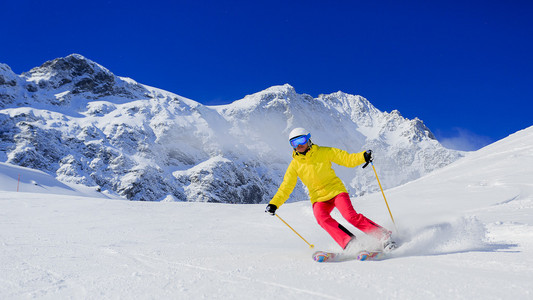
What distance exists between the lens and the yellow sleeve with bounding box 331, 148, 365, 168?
4.45 metres

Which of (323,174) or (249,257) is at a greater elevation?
(323,174)

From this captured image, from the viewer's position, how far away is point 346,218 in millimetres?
4465

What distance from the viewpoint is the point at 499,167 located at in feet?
38.4

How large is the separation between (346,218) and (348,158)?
80 cm

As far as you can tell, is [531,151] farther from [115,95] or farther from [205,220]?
[115,95]

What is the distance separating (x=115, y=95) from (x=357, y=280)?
207 meters

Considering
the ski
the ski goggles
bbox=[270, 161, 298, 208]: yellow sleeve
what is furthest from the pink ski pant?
the ski goggles

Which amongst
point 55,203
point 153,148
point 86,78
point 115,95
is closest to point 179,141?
point 153,148

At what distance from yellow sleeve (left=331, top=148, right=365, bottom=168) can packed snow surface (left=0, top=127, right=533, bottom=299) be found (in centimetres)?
107

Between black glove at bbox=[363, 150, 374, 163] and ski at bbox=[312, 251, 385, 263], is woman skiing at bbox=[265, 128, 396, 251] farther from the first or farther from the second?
ski at bbox=[312, 251, 385, 263]

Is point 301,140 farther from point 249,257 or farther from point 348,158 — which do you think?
point 249,257

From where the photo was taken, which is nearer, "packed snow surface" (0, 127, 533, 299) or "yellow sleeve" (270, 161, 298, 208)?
"packed snow surface" (0, 127, 533, 299)

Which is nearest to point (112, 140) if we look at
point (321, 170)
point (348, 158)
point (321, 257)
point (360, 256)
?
point (321, 170)

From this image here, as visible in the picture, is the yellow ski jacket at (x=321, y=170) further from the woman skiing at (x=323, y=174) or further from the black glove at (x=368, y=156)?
the black glove at (x=368, y=156)
